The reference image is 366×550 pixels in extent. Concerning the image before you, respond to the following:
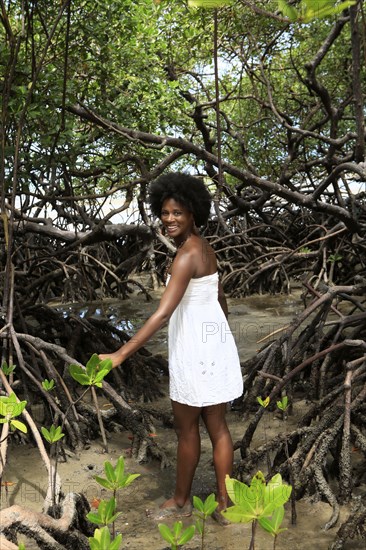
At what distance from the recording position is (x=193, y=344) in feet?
7.76

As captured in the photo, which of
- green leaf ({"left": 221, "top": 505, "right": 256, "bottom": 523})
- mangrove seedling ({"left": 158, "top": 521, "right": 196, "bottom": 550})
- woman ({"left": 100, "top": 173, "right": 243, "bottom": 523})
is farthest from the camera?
woman ({"left": 100, "top": 173, "right": 243, "bottom": 523})

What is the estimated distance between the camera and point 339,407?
2605 millimetres

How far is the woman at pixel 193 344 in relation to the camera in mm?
2359

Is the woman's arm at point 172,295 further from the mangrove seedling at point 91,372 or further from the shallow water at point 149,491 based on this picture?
the shallow water at point 149,491

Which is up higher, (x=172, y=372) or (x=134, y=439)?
(x=172, y=372)

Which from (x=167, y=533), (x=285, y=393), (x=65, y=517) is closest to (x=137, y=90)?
(x=285, y=393)

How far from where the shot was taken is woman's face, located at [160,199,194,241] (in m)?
2.43

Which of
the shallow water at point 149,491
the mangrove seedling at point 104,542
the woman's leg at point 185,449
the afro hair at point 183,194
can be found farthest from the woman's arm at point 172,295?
the mangrove seedling at point 104,542

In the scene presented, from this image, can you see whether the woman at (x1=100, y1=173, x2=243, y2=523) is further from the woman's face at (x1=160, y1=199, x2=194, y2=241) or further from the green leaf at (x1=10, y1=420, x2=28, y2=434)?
the green leaf at (x1=10, y1=420, x2=28, y2=434)

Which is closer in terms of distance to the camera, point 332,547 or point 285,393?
point 332,547

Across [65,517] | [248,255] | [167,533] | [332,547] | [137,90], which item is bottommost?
[332,547]

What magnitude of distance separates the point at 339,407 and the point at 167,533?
1.37 meters

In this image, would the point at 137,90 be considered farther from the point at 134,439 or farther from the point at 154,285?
the point at 154,285

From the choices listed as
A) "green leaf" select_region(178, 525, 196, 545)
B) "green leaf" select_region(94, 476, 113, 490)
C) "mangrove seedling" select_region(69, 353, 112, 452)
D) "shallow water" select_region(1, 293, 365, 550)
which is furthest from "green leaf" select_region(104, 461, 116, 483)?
"shallow water" select_region(1, 293, 365, 550)
